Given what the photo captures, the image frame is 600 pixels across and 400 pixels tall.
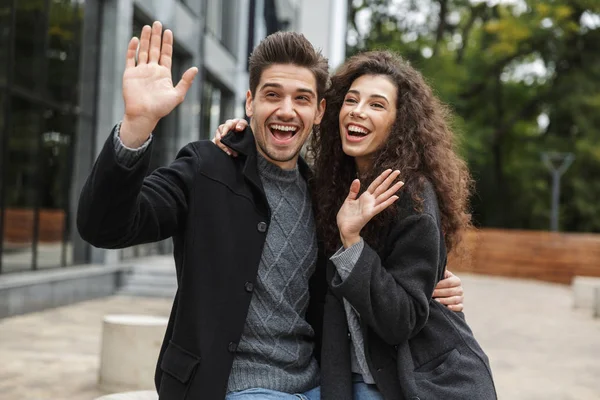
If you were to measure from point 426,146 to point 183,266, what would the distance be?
100cm

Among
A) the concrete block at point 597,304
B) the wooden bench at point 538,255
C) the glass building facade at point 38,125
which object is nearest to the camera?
the glass building facade at point 38,125

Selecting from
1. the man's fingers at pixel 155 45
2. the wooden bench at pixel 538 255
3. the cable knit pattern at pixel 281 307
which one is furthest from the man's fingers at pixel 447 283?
the wooden bench at pixel 538 255

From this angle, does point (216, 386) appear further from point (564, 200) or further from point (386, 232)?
point (564, 200)

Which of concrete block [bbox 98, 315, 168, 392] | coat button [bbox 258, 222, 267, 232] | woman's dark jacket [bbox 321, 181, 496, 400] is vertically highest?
coat button [bbox 258, 222, 267, 232]

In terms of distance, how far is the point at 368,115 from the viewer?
2988 mm

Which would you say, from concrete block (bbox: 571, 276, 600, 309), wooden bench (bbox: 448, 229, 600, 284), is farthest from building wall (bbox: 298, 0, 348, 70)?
wooden bench (bbox: 448, 229, 600, 284)

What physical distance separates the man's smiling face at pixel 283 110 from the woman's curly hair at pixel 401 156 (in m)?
0.21

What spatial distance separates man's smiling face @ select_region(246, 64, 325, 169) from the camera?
9.71 feet

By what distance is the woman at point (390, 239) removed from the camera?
264cm

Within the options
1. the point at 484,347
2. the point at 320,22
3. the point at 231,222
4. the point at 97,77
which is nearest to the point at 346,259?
the point at 231,222

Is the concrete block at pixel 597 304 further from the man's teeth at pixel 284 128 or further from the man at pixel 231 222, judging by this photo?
the man's teeth at pixel 284 128

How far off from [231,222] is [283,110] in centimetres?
48

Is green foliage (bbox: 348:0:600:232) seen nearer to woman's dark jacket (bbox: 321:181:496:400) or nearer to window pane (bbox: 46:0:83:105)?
window pane (bbox: 46:0:83:105)

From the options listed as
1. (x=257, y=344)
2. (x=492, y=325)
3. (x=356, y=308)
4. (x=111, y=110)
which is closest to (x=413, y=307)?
(x=356, y=308)
